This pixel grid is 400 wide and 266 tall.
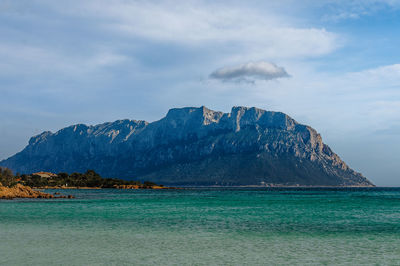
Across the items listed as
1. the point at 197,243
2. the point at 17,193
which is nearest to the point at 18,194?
the point at 17,193

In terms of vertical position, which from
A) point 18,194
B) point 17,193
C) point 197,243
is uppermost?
point 197,243

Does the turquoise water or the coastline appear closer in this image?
the turquoise water

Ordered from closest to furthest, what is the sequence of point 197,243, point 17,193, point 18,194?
point 197,243 → point 18,194 → point 17,193

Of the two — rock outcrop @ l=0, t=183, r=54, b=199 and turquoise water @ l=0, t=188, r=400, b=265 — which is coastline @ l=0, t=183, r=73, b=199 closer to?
rock outcrop @ l=0, t=183, r=54, b=199

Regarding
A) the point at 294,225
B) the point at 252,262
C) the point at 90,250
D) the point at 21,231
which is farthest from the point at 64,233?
the point at 294,225

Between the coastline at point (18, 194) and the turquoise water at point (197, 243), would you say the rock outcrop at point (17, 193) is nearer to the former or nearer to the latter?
the coastline at point (18, 194)

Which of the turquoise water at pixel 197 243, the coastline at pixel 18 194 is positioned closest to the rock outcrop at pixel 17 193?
the coastline at pixel 18 194

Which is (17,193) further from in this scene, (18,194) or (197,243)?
(197,243)

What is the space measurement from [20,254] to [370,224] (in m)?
41.2

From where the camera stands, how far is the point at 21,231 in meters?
44.1

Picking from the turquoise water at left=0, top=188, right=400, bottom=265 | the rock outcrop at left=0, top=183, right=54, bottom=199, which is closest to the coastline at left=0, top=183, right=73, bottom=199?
the rock outcrop at left=0, top=183, right=54, bottom=199

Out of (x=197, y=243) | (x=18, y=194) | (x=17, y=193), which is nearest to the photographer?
(x=197, y=243)

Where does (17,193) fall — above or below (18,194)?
above

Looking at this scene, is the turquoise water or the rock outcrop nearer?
the turquoise water
